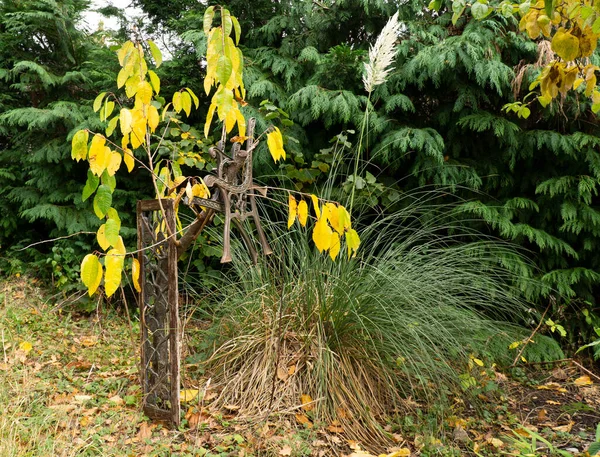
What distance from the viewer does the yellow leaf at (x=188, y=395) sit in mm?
2508

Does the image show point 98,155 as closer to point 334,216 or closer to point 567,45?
point 334,216

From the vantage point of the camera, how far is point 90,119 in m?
4.33

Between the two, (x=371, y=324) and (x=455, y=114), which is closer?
(x=371, y=324)

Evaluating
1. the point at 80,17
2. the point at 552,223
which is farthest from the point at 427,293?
the point at 80,17

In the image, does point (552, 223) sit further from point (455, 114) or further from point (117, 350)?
point (117, 350)

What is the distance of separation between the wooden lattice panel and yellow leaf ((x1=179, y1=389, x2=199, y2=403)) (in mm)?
106

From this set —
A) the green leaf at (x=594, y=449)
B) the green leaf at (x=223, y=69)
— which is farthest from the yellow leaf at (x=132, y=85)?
the green leaf at (x=594, y=449)

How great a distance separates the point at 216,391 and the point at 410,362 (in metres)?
0.97

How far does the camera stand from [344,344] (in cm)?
268

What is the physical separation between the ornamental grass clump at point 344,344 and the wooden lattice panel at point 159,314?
33 cm

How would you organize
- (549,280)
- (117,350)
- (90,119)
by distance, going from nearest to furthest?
(117,350)
(549,280)
(90,119)

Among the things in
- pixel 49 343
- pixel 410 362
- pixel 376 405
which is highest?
pixel 410 362

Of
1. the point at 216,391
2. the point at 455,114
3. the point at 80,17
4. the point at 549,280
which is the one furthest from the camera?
the point at 80,17

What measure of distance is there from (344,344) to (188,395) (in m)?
0.80
